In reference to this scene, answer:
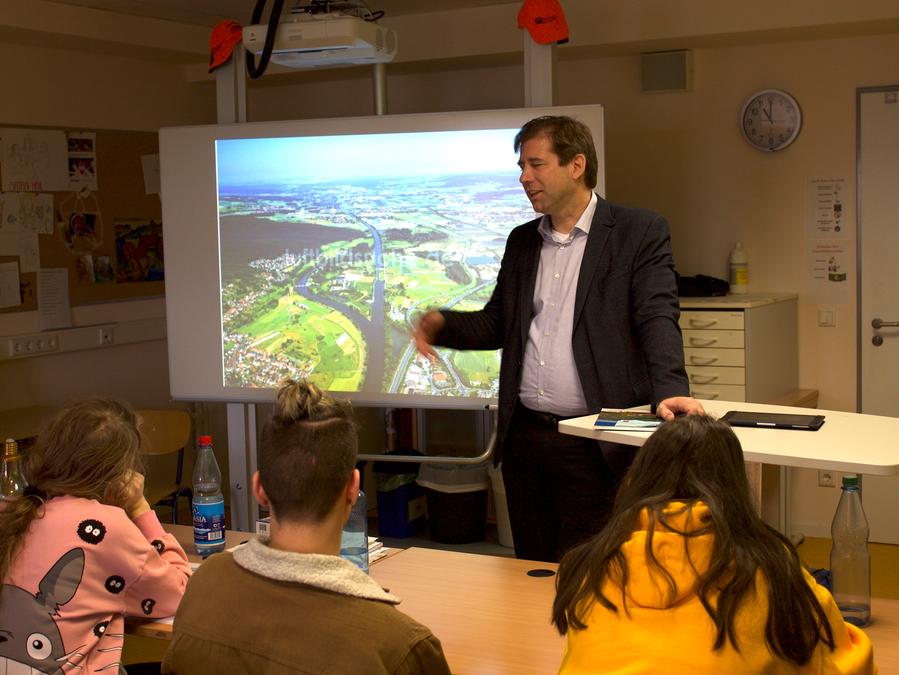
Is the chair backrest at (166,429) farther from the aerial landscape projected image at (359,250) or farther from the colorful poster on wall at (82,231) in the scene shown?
the colorful poster on wall at (82,231)

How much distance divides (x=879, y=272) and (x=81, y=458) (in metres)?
3.92

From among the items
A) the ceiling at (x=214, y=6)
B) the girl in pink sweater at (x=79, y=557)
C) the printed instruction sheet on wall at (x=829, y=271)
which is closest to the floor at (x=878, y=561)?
the printed instruction sheet on wall at (x=829, y=271)

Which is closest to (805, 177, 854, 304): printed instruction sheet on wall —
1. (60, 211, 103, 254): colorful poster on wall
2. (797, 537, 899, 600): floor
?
(797, 537, 899, 600): floor

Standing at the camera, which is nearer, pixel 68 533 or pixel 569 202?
pixel 68 533

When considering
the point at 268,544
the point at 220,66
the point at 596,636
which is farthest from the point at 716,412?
the point at 220,66

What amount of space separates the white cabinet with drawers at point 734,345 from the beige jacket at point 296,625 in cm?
333

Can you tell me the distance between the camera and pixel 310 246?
4.16 meters

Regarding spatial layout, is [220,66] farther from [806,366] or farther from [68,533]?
[806,366]

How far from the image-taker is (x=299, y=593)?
1.46m

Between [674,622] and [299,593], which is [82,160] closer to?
[299,593]

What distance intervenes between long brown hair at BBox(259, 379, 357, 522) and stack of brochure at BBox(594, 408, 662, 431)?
29.2 inches

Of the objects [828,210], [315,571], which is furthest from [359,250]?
[315,571]

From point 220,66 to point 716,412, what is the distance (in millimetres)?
2658

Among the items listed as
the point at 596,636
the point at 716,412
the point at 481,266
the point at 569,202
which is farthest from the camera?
the point at 481,266
